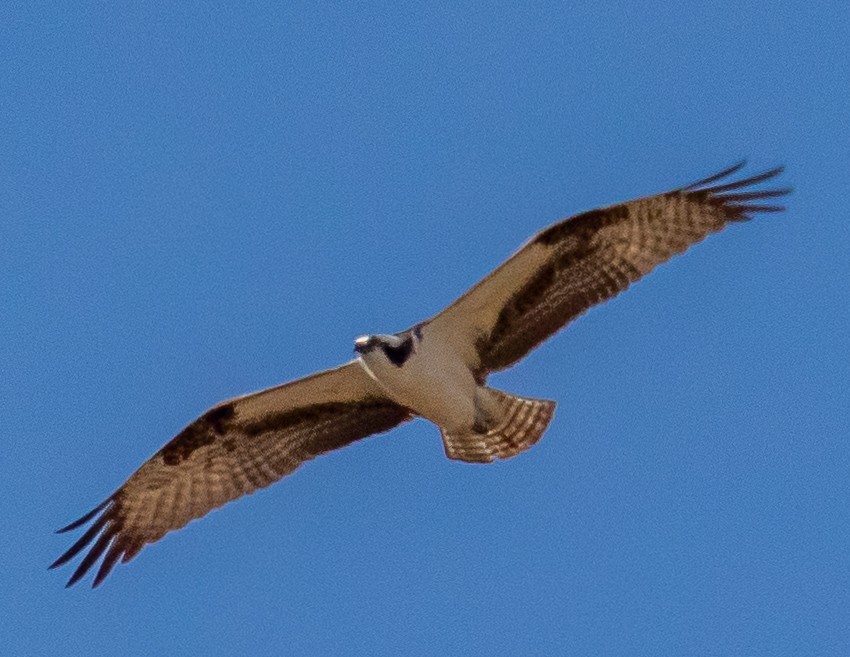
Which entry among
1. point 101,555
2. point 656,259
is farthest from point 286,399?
point 656,259

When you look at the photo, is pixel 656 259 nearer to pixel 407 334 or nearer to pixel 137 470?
pixel 407 334

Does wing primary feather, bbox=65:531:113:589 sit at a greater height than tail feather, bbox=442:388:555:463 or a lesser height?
greater

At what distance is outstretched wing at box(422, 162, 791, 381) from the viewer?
1457 cm

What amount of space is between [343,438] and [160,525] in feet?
5.42

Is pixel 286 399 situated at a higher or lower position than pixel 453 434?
higher

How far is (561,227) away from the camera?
1457 cm

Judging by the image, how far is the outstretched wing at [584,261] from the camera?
14570 mm

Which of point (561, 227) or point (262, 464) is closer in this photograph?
point (561, 227)

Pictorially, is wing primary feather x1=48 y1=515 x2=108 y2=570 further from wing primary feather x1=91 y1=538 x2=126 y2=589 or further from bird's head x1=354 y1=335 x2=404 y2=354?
bird's head x1=354 y1=335 x2=404 y2=354

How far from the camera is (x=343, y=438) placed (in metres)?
15.4

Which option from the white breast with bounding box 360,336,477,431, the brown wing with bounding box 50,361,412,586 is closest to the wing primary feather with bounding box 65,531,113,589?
the brown wing with bounding box 50,361,412,586

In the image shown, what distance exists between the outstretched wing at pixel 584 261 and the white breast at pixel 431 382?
18 centimetres

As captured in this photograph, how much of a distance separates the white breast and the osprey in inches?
0.4

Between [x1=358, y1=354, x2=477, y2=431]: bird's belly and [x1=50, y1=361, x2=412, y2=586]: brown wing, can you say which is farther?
[x1=50, y1=361, x2=412, y2=586]: brown wing
